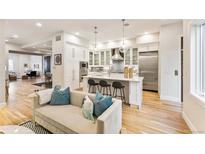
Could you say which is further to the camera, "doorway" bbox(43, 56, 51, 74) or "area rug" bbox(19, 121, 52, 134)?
"doorway" bbox(43, 56, 51, 74)

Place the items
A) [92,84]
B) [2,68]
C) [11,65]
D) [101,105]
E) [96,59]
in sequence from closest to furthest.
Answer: [101,105] → [2,68] → [92,84] → [96,59] → [11,65]

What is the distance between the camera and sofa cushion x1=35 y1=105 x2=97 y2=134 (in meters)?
1.78

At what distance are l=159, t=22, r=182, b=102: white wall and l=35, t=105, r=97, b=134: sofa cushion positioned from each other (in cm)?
347

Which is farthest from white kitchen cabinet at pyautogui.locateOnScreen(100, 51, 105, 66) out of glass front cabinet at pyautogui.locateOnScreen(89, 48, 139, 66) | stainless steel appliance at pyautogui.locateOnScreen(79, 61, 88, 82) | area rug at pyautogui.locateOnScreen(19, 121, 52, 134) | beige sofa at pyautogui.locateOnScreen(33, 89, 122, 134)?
area rug at pyautogui.locateOnScreen(19, 121, 52, 134)

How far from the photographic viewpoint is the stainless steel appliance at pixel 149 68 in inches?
232

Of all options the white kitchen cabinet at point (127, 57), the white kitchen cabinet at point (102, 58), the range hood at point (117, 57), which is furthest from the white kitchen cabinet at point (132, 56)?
the white kitchen cabinet at point (102, 58)

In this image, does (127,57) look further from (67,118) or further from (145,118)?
(67,118)

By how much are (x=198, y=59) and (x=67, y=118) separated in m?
2.70

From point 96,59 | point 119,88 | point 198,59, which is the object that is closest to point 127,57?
point 96,59

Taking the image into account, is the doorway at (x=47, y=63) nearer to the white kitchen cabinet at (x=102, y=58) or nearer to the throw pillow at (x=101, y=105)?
the white kitchen cabinet at (x=102, y=58)

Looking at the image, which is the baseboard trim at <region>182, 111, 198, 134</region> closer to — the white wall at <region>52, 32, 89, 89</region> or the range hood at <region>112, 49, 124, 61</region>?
the range hood at <region>112, 49, 124, 61</region>

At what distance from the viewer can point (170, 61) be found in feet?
14.6
